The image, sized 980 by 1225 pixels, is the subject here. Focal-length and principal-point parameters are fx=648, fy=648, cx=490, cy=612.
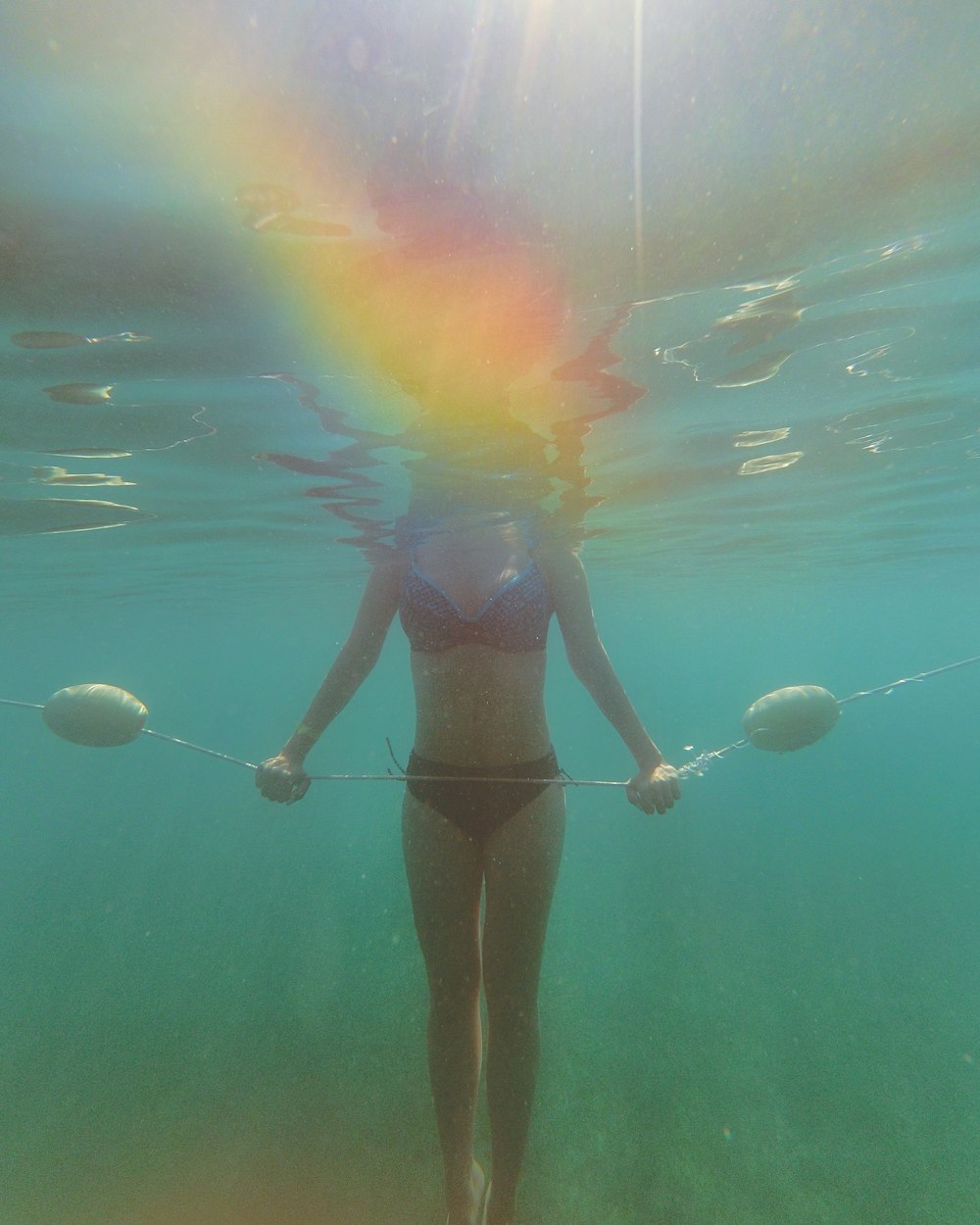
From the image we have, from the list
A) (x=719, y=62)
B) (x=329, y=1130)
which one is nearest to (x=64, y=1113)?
(x=329, y=1130)

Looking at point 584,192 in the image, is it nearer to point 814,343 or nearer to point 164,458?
point 814,343

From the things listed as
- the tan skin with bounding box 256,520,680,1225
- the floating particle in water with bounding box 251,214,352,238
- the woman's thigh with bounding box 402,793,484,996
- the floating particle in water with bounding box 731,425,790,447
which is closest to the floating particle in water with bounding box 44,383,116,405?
the floating particle in water with bounding box 251,214,352,238

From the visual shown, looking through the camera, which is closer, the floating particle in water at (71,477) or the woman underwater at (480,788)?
the woman underwater at (480,788)

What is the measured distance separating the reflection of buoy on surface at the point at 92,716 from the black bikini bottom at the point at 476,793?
2.39 metres

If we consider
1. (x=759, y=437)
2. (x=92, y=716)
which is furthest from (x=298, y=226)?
(x=759, y=437)

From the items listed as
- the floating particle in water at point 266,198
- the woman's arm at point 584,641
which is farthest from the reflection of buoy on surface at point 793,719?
the floating particle in water at point 266,198

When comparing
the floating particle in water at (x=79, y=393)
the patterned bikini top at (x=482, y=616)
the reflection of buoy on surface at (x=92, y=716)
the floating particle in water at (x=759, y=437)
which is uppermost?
the floating particle in water at (x=79, y=393)

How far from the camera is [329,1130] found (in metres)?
7.10

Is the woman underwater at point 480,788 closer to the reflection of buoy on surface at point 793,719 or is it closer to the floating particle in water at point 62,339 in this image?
the reflection of buoy on surface at point 793,719

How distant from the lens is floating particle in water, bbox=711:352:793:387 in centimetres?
774

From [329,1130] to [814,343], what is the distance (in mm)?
10298

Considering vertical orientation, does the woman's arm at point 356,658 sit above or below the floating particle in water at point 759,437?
below

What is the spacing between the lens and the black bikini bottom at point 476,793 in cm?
372

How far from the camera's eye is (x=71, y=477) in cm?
1030
